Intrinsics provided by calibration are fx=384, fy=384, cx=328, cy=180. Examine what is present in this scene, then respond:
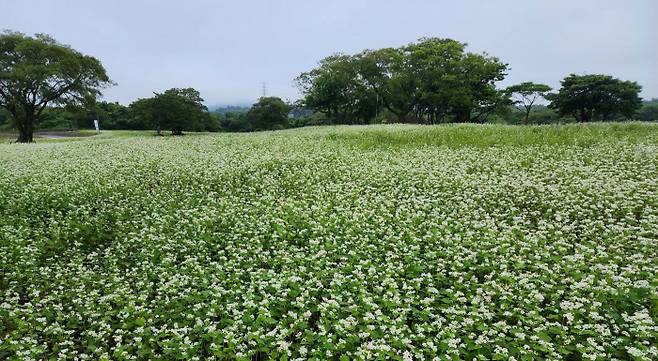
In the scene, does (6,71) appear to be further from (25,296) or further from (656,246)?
(656,246)

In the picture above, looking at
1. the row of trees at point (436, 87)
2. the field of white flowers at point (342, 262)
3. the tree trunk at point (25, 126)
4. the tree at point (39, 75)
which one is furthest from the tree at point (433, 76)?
the tree trunk at point (25, 126)

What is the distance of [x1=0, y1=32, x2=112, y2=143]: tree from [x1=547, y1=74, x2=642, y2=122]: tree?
70.0 metres

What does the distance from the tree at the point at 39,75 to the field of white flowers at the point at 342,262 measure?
32.3 meters

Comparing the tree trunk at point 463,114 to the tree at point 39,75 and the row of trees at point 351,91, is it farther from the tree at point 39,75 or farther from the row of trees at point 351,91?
the tree at point 39,75

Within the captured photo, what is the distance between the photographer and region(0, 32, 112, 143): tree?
39969 mm

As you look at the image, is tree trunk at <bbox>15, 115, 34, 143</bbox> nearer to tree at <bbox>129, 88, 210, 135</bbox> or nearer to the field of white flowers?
tree at <bbox>129, 88, 210, 135</bbox>

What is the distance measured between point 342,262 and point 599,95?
71.0m

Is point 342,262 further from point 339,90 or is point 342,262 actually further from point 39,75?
point 339,90

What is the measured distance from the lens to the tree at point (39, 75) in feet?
131

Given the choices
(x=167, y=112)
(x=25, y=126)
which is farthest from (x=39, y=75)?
(x=167, y=112)

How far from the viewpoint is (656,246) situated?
762 cm

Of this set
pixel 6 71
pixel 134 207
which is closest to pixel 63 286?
pixel 134 207

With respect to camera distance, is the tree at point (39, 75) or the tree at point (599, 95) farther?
the tree at point (599, 95)

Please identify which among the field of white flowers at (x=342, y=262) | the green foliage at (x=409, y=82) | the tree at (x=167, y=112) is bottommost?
the field of white flowers at (x=342, y=262)
